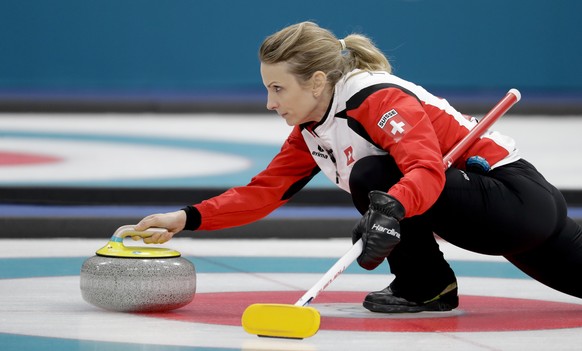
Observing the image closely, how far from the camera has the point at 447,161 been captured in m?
2.99

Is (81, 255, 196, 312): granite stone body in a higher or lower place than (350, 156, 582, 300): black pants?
lower

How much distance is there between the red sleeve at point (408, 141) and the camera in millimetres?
2676

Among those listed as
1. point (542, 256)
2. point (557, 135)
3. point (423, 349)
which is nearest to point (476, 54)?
point (557, 135)

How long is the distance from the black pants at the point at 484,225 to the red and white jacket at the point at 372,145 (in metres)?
0.08

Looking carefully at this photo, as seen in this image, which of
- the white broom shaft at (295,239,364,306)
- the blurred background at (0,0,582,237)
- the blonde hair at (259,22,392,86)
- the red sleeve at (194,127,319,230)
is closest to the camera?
the white broom shaft at (295,239,364,306)

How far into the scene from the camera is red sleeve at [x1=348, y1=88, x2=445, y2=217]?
8.78ft

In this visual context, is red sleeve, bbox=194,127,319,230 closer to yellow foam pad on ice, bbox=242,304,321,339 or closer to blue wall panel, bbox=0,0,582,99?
yellow foam pad on ice, bbox=242,304,321,339

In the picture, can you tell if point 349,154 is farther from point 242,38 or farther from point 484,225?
point 242,38

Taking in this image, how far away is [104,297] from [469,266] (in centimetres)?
172

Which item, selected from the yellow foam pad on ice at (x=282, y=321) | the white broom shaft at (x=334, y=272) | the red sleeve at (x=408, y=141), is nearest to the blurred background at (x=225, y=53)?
the red sleeve at (x=408, y=141)

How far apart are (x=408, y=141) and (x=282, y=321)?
0.52 meters

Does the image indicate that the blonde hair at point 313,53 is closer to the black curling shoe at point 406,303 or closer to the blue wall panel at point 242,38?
the black curling shoe at point 406,303

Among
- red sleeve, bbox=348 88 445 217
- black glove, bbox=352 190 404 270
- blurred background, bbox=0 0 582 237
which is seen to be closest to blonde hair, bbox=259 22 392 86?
red sleeve, bbox=348 88 445 217

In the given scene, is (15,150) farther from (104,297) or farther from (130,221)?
(104,297)
